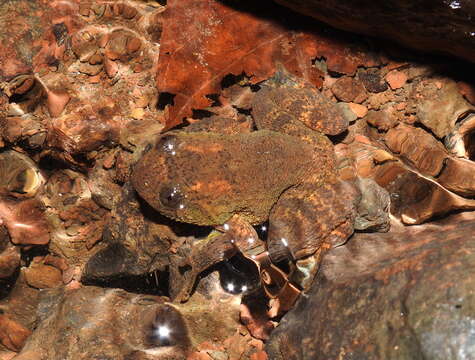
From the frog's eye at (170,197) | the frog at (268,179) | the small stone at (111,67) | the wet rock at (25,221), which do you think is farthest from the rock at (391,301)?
the small stone at (111,67)

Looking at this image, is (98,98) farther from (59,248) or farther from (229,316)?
(229,316)

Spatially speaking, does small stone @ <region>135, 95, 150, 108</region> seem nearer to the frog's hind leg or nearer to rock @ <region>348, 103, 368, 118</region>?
the frog's hind leg

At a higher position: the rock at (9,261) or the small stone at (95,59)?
the small stone at (95,59)

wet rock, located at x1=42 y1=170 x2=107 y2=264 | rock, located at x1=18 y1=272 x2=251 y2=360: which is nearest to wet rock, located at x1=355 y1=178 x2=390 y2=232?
rock, located at x1=18 y1=272 x2=251 y2=360

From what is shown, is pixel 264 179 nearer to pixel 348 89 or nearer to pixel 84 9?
pixel 348 89

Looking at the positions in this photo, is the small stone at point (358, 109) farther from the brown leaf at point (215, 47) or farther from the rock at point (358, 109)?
the brown leaf at point (215, 47)

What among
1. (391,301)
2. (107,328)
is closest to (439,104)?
(391,301)
